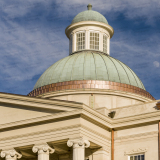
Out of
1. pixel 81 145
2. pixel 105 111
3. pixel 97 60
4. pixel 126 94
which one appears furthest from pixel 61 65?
pixel 81 145

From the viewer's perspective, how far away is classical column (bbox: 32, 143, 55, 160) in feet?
140

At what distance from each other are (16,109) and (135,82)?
645 inches

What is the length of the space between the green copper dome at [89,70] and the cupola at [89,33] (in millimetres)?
2206

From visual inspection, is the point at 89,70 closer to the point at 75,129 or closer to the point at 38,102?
the point at 38,102

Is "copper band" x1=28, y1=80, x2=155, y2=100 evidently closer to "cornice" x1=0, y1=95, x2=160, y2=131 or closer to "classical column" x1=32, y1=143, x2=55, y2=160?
"cornice" x1=0, y1=95, x2=160, y2=131

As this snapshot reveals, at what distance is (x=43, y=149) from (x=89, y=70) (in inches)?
584

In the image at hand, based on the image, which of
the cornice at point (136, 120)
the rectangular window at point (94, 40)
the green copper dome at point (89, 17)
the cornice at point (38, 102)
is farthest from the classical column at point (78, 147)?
the green copper dome at point (89, 17)

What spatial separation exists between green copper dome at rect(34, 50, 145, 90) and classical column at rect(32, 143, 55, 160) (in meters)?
13.2

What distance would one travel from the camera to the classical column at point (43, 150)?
42.6m

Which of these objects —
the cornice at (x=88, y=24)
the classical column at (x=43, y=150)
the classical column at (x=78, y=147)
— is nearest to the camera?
the classical column at (x=78, y=147)

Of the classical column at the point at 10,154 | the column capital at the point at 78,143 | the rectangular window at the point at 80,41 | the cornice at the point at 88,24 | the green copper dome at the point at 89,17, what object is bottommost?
the classical column at the point at 10,154

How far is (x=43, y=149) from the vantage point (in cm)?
4259

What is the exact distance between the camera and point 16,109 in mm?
45719

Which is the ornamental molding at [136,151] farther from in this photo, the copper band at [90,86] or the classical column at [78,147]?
the copper band at [90,86]
